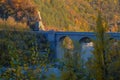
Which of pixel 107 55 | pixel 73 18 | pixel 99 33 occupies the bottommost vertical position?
pixel 107 55

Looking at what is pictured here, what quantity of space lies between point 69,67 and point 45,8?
198 feet

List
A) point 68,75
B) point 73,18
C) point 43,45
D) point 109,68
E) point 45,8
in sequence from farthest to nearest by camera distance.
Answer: point 73,18
point 45,8
point 43,45
point 68,75
point 109,68

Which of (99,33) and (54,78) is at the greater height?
(99,33)

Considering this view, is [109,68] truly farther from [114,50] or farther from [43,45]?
[43,45]

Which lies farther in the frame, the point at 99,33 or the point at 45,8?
the point at 45,8

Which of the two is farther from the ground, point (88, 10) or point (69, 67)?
point (88, 10)

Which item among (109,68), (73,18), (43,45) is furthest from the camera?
(73,18)

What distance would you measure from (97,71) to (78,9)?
76.2 m

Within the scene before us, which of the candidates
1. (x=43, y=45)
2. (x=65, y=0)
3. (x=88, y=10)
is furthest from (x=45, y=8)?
(x=43, y=45)

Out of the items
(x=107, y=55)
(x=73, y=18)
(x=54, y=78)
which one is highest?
(x=73, y=18)

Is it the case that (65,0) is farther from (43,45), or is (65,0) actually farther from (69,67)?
(69,67)

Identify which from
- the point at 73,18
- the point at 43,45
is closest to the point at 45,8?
the point at 73,18

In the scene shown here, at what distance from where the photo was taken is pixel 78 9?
82500 millimetres

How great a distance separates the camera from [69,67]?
292 inches
